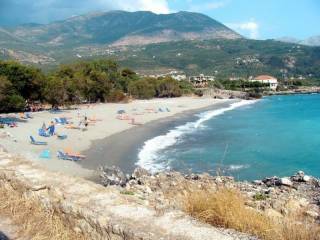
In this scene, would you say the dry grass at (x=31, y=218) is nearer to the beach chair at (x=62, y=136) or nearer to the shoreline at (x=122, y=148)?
the shoreline at (x=122, y=148)

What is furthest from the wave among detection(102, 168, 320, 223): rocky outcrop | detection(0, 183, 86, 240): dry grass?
detection(0, 183, 86, 240): dry grass

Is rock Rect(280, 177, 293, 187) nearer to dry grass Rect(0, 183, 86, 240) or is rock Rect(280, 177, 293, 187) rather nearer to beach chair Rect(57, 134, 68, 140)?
dry grass Rect(0, 183, 86, 240)

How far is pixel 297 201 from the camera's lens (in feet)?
48.3

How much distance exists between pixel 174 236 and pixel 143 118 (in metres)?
49.9

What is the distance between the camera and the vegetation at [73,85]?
5375cm

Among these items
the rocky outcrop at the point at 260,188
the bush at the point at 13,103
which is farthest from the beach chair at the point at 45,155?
the bush at the point at 13,103

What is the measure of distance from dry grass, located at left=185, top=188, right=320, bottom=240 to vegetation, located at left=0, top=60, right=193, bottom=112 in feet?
152

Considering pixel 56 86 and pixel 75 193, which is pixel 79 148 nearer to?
pixel 75 193

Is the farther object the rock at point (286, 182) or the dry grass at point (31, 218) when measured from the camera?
the rock at point (286, 182)

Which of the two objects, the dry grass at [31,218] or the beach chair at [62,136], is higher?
the dry grass at [31,218]

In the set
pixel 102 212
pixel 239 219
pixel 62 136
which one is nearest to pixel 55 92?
pixel 62 136

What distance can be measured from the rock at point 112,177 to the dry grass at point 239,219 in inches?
547

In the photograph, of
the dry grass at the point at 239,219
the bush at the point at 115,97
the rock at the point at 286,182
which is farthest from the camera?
the bush at the point at 115,97

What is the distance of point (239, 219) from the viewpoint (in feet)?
14.6
